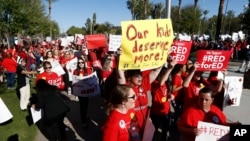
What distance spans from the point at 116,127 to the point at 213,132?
1.10m

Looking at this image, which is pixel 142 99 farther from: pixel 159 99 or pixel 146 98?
pixel 159 99

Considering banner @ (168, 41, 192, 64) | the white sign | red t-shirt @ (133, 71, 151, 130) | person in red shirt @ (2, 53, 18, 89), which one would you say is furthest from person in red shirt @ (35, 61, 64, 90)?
person in red shirt @ (2, 53, 18, 89)

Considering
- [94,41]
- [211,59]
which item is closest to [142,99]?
[211,59]

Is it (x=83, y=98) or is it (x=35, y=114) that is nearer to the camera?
(x=35, y=114)

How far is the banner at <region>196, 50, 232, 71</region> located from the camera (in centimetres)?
598

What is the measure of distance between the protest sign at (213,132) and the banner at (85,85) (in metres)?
4.65

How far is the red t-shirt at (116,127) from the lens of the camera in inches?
135

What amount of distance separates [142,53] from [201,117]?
1.16 meters

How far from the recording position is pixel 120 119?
11.7ft

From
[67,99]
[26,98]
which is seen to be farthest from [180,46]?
[67,99]

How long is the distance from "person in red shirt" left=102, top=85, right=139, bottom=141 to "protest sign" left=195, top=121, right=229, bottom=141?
75cm

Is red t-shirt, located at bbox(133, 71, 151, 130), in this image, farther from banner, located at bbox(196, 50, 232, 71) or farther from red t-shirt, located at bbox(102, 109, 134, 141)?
banner, located at bbox(196, 50, 232, 71)

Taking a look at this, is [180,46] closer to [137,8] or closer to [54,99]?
[54,99]

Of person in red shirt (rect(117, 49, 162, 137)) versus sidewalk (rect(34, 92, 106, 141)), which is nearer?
person in red shirt (rect(117, 49, 162, 137))
